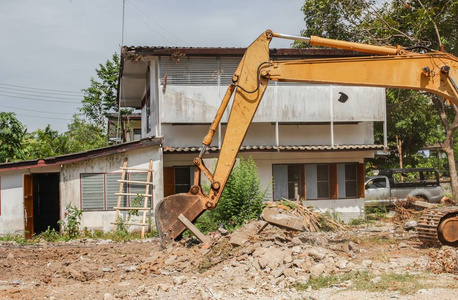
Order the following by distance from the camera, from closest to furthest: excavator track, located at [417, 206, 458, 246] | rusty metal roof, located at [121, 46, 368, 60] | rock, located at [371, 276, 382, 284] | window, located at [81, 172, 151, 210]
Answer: rock, located at [371, 276, 382, 284]
excavator track, located at [417, 206, 458, 246]
window, located at [81, 172, 151, 210]
rusty metal roof, located at [121, 46, 368, 60]

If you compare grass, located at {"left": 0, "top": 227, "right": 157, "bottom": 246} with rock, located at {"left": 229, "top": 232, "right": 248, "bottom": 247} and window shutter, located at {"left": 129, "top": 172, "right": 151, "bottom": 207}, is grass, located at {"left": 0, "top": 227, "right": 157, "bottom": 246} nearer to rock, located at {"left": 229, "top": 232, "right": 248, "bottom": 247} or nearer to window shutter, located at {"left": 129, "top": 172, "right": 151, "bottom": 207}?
window shutter, located at {"left": 129, "top": 172, "right": 151, "bottom": 207}

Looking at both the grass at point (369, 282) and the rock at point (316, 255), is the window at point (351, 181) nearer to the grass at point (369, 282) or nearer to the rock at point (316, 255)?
the rock at point (316, 255)

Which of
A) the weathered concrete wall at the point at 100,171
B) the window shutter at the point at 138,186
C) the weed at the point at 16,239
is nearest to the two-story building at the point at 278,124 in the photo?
the weathered concrete wall at the point at 100,171

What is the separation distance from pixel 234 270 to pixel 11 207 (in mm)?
10089

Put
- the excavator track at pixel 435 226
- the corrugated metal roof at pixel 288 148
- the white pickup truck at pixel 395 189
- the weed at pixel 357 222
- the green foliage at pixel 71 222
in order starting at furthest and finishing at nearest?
the white pickup truck at pixel 395 189, the weed at pixel 357 222, the corrugated metal roof at pixel 288 148, the green foliage at pixel 71 222, the excavator track at pixel 435 226

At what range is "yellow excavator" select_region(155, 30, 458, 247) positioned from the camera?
10773 millimetres

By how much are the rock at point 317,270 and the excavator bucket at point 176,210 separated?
2.73 metres

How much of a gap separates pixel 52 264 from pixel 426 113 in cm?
2497

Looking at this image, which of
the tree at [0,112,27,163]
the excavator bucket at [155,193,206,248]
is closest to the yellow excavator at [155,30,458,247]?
the excavator bucket at [155,193,206,248]

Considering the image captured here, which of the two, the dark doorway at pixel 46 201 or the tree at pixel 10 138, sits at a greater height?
the tree at pixel 10 138

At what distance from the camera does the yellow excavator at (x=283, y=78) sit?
1077 cm

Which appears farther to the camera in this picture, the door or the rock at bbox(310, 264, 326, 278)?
the door

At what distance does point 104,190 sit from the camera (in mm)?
16688

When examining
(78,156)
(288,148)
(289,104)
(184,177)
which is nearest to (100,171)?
(78,156)
